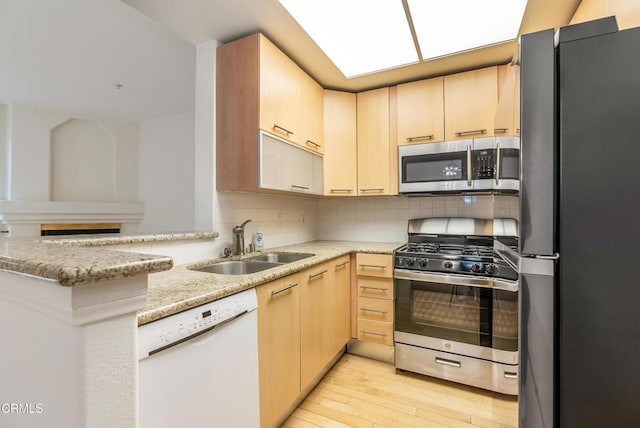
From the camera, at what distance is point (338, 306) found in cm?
214

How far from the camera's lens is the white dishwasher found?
0.84 metres

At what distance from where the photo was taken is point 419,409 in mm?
1739

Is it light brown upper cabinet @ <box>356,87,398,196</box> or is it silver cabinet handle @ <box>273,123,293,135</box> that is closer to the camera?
silver cabinet handle @ <box>273,123,293,135</box>

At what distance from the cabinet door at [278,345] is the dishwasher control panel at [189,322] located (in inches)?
5.9

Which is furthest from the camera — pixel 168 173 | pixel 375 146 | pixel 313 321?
pixel 168 173

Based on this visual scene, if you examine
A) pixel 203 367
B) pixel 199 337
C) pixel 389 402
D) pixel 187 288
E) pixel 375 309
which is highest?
pixel 187 288

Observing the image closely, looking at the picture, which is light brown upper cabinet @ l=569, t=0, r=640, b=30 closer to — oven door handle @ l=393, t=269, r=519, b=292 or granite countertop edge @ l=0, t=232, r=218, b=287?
granite countertop edge @ l=0, t=232, r=218, b=287

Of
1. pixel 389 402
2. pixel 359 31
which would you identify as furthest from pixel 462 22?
pixel 389 402

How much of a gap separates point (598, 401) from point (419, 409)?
1368 millimetres

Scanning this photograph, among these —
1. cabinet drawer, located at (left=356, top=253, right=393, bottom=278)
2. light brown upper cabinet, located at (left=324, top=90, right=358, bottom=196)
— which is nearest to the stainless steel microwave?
light brown upper cabinet, located at (left=324, top=90, right=358, bottom=196)

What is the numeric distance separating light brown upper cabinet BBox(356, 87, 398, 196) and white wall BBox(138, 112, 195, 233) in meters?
2.70

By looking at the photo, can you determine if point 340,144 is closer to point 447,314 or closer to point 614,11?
point 447,314

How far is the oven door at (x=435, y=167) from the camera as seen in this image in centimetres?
224

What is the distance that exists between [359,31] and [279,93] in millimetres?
638
